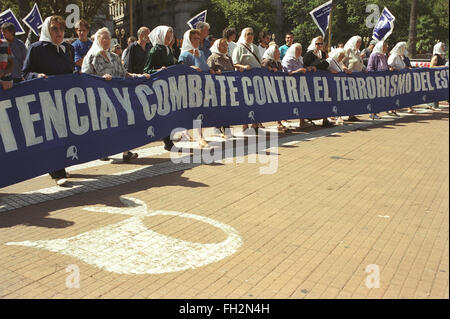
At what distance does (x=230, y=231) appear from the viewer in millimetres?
4953

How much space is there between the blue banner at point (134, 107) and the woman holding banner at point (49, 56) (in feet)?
0.84

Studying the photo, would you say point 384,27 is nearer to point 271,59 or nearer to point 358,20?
point 271,59

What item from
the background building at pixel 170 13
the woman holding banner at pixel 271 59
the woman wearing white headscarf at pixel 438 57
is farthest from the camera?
the background building at pixel 170 13

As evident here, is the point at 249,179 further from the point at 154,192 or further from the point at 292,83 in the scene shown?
the point at 292,83

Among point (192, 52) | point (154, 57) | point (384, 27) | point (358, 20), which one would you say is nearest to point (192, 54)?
point (192, 52)

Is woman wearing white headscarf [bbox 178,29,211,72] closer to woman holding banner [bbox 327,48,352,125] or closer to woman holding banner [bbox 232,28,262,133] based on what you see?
woman holding banner [bbox 232,28,262,133]

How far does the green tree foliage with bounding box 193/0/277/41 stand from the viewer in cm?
6384

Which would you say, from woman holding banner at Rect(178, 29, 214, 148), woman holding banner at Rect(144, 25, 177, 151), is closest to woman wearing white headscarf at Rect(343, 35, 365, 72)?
woman holding banner at Rect(178, 29, 214, 148)

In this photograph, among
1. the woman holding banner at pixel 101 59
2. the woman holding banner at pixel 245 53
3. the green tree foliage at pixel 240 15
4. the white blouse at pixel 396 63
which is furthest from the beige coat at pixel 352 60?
the green tree foliage at pixel 240 15

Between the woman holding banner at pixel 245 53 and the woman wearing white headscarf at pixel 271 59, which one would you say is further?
the woman wearing white headscarf at pixel 271 59

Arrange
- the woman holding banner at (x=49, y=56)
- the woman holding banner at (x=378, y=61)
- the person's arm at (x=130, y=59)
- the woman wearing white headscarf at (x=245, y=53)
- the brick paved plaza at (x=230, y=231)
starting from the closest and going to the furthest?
the brick paved plaza at (x=230, y=231) < the woman holding banner at (x=49, y=56) < the person's arm at (x=130, y=59) < the woman wearing white headscarf at (x=245, y=53) < the woman holding banner at (x=378, y=61)

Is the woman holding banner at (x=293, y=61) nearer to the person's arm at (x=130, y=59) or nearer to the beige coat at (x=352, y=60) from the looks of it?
the beige coat at (x=352, y=60)

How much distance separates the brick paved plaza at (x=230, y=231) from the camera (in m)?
3.76

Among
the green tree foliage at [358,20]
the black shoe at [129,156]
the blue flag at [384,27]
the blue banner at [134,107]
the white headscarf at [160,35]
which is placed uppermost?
the green tree foliage at [358,20]
